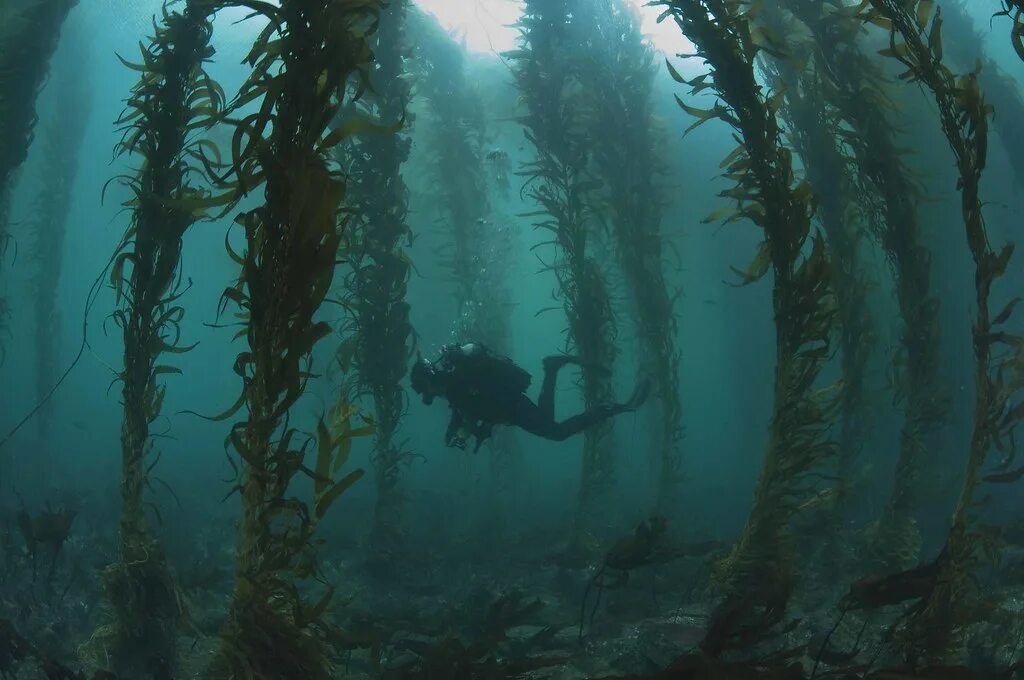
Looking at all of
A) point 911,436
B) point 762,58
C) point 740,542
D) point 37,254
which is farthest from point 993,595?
point 37,254

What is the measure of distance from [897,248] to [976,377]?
3.58 meters

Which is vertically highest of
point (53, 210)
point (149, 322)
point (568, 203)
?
point (53, 210)

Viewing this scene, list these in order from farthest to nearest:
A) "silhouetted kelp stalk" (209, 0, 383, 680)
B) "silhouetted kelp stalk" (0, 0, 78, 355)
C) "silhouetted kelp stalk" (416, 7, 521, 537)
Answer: "silhouetted kelp stalk" (416, 7, 521, 537) → "silhouetted kelp stalk" (0, 0, 78, 355) → "silhouetted kelp stalk" (209, 0, 383, 680)

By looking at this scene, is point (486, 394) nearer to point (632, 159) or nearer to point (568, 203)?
point (568, 203)

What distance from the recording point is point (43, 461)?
49.3 feet

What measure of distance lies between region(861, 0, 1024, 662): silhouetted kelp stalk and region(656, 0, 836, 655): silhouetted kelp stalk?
32.6 inches

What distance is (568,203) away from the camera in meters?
8.77

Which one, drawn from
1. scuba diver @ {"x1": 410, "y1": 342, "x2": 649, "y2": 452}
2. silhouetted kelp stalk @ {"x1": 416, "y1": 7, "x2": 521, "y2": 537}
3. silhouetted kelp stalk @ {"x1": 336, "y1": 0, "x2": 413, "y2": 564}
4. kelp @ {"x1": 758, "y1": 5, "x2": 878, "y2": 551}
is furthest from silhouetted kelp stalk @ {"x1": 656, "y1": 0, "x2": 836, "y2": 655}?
silhouetted kelp stalk @ {"x1": 416, "y1": 7, "x2": 521, "y2": 537}

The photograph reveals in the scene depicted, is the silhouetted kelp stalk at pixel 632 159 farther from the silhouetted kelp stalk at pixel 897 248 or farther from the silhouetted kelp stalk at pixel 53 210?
the silhouetted kelp stalk at pixel 53 210

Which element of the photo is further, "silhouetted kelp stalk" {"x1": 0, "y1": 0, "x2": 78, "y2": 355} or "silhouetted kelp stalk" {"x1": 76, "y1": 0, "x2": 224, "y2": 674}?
"silhouetted kelp stalk" {"x1": 0, "y1": 0, "x2": 78, "y2": 355}

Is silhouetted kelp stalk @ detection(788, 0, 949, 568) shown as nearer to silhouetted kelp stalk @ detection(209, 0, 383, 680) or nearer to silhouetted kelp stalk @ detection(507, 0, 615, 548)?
silhouetted kelp stalk @ detection(507, 0, 615, 548)

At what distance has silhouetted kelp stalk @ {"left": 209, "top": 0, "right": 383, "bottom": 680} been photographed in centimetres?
233

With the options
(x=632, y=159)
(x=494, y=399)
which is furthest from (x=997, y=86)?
(x=494, y=399)

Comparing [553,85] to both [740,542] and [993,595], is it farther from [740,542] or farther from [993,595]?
[993,595]
